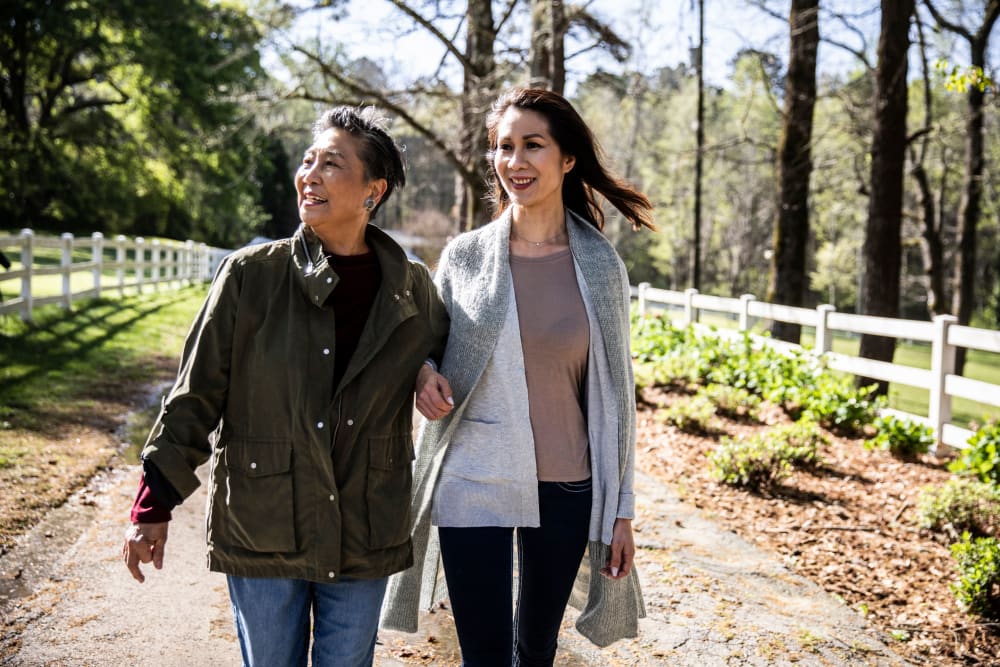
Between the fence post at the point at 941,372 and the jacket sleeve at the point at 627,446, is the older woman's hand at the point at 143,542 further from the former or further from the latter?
the fence post at the point at 941,372

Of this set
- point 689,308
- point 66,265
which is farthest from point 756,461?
point 66,265

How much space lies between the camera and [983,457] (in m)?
6.54

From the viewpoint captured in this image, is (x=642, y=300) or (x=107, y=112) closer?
(x=642, y=300)

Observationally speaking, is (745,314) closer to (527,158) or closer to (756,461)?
(756,461)

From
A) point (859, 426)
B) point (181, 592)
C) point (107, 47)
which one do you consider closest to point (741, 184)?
point (107, 47)

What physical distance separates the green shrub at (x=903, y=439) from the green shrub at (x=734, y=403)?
1423 millimetres

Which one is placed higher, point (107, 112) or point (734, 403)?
point (107, 112)

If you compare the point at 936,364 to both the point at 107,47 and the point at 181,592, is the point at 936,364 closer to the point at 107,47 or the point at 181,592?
the point at 181,592

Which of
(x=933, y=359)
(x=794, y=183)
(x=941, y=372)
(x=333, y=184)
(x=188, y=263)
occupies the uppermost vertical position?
(x=794, y=183)

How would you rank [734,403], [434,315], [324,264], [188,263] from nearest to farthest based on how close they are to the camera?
[324,264] < [434,315] < [734,403] < [188,263]

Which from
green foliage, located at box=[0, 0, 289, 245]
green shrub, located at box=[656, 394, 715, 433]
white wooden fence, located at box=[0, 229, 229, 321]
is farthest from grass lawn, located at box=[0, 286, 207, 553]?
green foliage, located at box=[0, 0, 289, 245]

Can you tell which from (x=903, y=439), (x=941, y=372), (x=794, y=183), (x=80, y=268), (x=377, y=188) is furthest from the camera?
(x=80, y=268)

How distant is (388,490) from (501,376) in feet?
1.56

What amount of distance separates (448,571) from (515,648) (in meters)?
0.44
